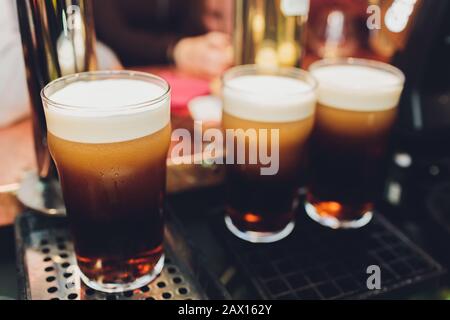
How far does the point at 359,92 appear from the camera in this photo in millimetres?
1015

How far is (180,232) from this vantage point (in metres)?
1.03

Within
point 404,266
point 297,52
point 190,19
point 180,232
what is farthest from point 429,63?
point 190,19

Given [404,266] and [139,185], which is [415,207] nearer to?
[404,266]

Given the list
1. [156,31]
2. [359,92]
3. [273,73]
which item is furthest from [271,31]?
[156,31]

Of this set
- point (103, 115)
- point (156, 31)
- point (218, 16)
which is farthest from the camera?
point (156, 31)

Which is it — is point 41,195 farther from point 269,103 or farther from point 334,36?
point 334,36

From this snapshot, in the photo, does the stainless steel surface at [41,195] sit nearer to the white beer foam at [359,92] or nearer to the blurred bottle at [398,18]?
the white beer foam at [359,92]

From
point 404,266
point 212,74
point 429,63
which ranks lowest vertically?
point 404,266

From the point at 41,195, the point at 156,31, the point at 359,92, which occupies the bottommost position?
the point at 156,31

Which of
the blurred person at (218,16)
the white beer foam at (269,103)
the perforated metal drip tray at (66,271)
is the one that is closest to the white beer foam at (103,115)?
the white beer foam at (269,103)

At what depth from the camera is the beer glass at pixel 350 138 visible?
1034mm

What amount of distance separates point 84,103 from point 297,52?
62cm

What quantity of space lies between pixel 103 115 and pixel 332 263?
0.56 meters

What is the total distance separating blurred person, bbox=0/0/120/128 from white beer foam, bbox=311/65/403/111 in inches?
32.1
